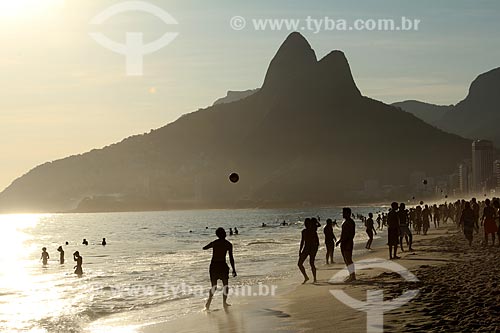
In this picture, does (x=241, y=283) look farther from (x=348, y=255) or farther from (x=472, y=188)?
(x=472, y=188)

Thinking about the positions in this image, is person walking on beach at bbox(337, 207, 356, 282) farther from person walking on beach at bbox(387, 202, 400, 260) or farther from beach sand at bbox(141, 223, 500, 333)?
person walking on beach at bbox(387, 202, 400, 260)

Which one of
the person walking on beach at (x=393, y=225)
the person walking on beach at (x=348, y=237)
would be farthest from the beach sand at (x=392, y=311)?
the person walking on beach at (x=393, y=225)

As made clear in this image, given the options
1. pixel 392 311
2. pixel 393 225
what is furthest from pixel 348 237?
pixel 392 311

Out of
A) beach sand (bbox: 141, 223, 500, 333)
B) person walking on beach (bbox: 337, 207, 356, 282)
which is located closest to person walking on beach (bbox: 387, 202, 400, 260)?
beach sand (bbox: 141, 223, 500, 333)

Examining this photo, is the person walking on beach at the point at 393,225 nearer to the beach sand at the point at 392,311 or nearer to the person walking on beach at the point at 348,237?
the beach sand at the point at 392,311

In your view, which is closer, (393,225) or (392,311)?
(392,311)

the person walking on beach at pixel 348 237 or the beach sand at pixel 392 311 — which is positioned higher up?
the person walking on beach at pixel 348 237

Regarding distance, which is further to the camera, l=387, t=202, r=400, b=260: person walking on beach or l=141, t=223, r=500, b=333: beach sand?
l=387, t=202, r=400, b=260: person walking on beach

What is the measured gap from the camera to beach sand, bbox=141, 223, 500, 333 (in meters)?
10.3

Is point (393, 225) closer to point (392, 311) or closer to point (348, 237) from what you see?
point (348, 237)

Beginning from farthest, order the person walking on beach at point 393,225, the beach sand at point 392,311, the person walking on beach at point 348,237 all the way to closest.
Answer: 1. the person walking on beach at point 393,225
2. the person walking on beach at point 348,237
3. the beach sand at point 392,311

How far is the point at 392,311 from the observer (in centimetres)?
1137

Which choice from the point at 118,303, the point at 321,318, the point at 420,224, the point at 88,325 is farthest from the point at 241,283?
the point at 420,224

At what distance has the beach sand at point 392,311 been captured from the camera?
33.9 ft
